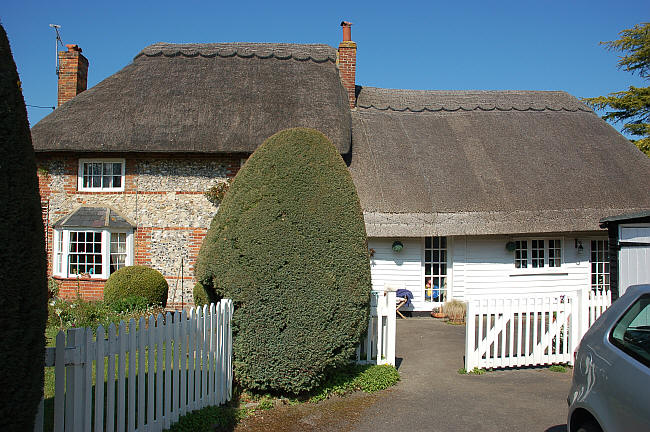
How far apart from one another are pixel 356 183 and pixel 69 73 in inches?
381

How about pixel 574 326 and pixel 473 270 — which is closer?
pixel 574 326

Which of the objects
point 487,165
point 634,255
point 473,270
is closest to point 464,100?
point 487,165

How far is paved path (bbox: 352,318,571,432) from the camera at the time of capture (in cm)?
553

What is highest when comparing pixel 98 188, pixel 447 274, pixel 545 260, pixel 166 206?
pixel 98 188

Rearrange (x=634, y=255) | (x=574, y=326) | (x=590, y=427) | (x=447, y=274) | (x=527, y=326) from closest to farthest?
(x=590, y=427) < (x=527, y=326) < (x=574, y=326) < (x=634, y=255) < (x=447, y=274)

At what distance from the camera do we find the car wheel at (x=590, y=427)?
3.54m

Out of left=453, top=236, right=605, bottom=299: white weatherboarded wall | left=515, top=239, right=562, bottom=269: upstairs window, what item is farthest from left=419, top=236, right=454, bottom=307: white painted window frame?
left=515, top=239, right=562, bottom=269: upstairs window

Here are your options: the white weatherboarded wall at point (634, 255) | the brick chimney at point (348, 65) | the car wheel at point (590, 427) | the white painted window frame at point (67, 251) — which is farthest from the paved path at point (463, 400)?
the brick chimney at point (348, 65)

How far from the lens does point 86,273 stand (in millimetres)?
13234

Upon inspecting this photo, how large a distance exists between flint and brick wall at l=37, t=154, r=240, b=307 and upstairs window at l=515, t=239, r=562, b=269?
310 inches

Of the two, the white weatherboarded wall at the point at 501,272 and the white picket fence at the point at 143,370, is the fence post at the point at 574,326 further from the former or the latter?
the white picket fence at the point at 143,370

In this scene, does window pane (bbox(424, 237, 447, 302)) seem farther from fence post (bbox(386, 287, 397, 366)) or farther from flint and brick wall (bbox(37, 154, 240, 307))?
fence post (bbox(386, 287, 397, 366))

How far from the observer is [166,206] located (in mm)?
13328

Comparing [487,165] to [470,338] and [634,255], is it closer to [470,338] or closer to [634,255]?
[634,255]
